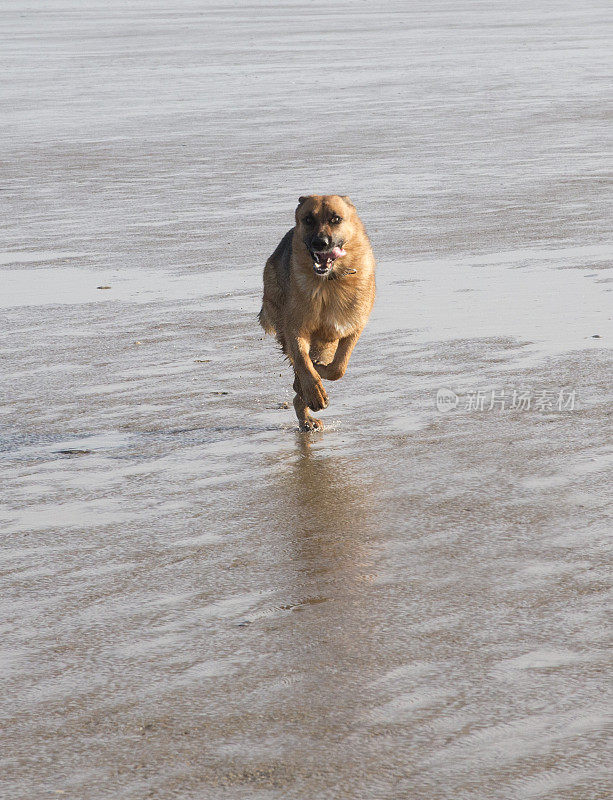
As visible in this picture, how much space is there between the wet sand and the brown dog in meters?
0.29

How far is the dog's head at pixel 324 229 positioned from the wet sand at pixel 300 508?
2.54 ft

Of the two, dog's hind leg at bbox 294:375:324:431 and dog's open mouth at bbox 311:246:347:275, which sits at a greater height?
dog's open mouth at bbox 311:246:347:275

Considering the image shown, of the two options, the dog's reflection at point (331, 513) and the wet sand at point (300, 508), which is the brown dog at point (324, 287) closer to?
the wet sand at point (300, 508)

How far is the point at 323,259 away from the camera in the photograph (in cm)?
744

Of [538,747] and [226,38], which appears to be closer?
[538,747]

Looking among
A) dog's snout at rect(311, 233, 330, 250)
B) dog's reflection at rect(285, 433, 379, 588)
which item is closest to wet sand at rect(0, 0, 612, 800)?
dog's reflection at rect(285, 433, 379, 588)

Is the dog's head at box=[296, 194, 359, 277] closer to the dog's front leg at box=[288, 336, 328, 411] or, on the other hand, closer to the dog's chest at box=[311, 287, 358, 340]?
the dog's chest at box=[311, 287, 358, 340]

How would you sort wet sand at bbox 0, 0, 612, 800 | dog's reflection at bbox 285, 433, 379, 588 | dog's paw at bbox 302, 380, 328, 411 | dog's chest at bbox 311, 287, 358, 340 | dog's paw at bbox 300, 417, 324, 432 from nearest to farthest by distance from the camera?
wet sand at bbox 0, 0, 612, 800, dog's reflection at bbox 285, 433, 379, 588, dog's paw at bbox 302, 380, 328, 411, dog's paw at bbox 300, 417, 324, 432, dog's chest at bbox 311, 287, 358, 340

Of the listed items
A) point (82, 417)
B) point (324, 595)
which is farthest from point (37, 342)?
point (324, 595)

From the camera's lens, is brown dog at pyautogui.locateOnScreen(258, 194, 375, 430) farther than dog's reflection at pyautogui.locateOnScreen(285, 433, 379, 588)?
Yes

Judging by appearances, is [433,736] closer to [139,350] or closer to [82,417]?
[82,417]

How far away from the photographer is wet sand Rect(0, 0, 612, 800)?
3869 mm

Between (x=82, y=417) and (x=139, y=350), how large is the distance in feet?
4.96

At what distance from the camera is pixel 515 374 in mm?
7953
